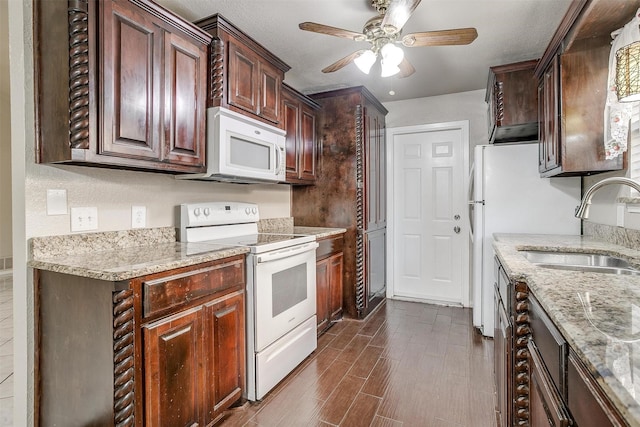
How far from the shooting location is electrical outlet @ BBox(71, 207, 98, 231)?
5.37 feet

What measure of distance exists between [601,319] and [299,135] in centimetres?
274

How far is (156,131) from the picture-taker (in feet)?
5.66

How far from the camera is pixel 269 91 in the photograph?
2.53 m

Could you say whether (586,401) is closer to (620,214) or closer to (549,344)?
(549,344)

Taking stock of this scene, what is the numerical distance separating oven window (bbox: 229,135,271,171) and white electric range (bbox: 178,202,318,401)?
401mm

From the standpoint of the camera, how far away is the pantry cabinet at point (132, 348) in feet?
4.14

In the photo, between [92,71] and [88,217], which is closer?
[92,71]

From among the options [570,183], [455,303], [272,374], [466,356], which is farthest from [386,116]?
[272,374]

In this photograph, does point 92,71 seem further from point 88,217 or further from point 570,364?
point 570,364

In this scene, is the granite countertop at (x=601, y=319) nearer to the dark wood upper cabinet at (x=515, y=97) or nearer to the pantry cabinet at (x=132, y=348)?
the pantry cabinet at (x=132, y=348)

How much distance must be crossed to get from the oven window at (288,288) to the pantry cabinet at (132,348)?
1.42ft

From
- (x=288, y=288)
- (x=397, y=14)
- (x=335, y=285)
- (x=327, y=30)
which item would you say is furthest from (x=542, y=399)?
(x=335, y=285)

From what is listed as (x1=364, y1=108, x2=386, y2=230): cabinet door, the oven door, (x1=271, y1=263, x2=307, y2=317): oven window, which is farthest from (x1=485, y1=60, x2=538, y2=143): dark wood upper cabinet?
(x1=271, y1=263, x2=307, y2=317): oven window

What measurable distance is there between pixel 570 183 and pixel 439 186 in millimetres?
1335
